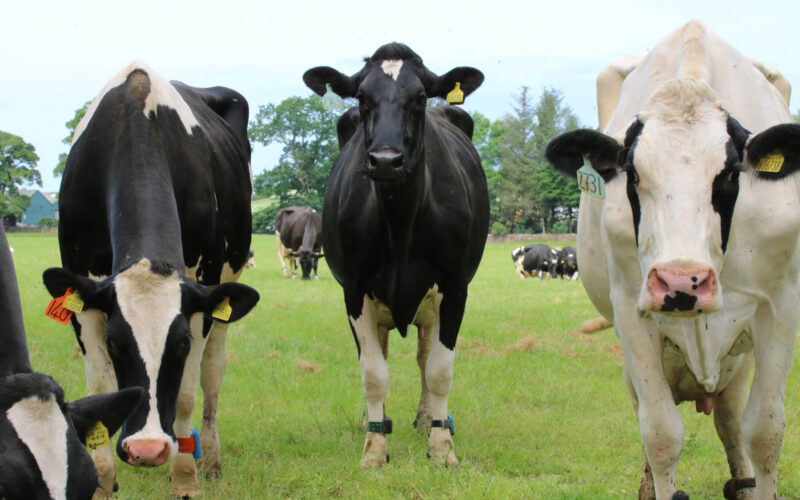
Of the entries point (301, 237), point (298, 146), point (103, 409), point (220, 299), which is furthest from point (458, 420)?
point (298, 146)

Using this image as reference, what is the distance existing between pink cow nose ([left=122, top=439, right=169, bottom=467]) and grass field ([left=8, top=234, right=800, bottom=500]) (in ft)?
3.50

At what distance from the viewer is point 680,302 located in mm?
3566

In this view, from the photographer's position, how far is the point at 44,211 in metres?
88.1

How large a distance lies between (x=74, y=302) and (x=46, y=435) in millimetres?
1681

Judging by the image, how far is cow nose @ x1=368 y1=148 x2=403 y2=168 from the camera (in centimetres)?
527

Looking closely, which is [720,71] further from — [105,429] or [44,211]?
[44,211]

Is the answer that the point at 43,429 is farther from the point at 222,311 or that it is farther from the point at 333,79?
the point at 333,79

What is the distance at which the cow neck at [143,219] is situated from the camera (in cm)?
478

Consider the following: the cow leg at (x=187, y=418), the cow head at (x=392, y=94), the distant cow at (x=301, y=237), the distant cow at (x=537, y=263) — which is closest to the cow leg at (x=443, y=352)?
the cow head at (x=392, y=94)

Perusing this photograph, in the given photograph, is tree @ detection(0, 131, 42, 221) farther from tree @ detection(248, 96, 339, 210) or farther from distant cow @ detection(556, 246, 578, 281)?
distant cow @ detection(556, 246, 578, 281)

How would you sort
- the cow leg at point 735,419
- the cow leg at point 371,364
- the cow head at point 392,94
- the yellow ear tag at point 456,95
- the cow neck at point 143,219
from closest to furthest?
the cow neck at point 143,219, the cow leg at point 735,419, the cow head at point 392,94, the cow leg at point 371,364, the yellow ear tag at point 456,95

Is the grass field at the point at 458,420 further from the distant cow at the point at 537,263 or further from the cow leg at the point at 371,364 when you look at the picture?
the distant cow at the point at 537,263

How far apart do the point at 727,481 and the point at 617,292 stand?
1.56 metres

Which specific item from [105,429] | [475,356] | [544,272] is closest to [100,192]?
[105,429]
